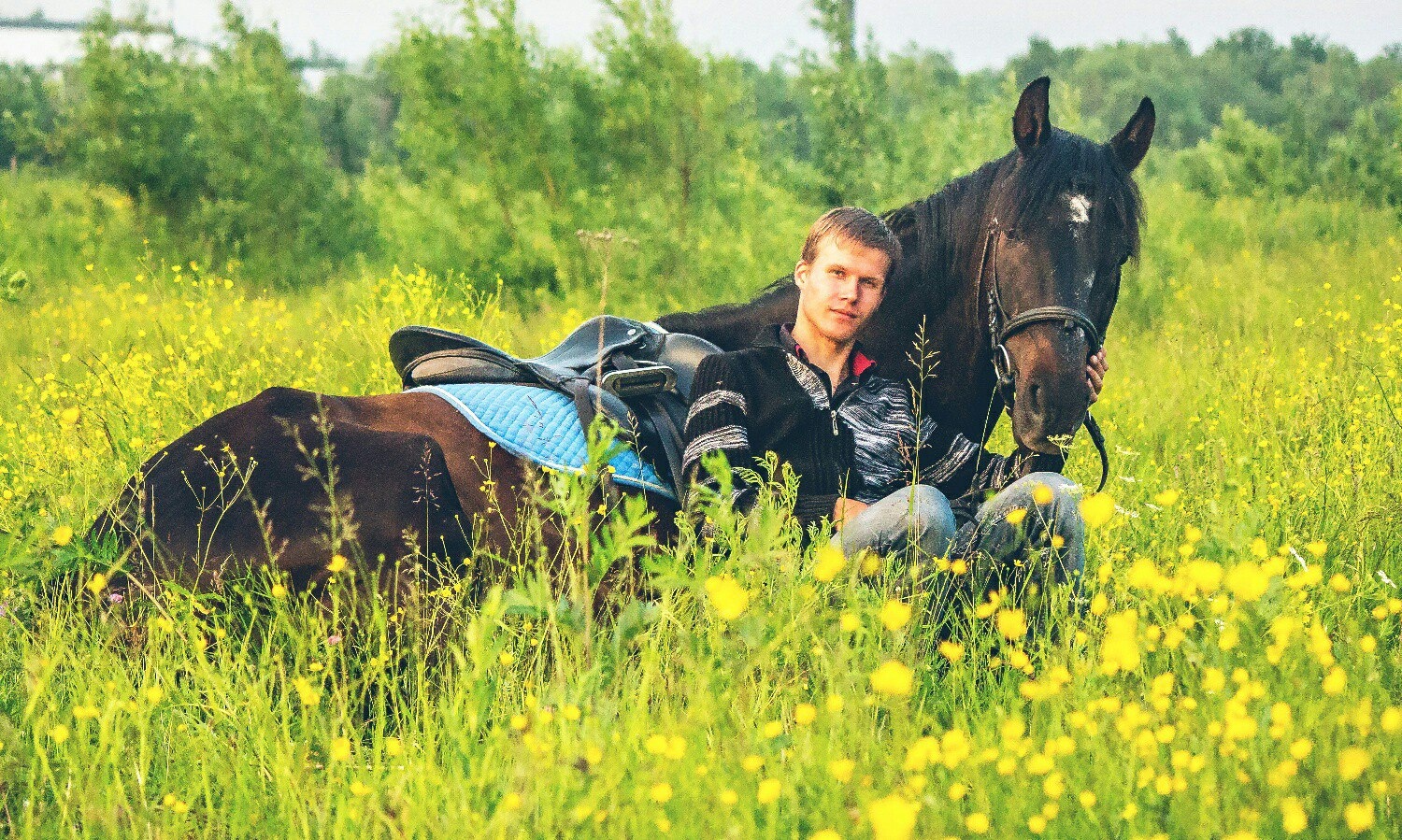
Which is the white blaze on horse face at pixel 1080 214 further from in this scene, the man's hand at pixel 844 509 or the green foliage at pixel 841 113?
the green foliage at pixel 841 113

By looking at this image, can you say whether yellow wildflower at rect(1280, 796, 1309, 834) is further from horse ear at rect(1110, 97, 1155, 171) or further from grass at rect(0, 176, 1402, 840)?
horse ear at rect(1110, 97, 1155, 171)

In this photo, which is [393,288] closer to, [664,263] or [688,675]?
[664,263]

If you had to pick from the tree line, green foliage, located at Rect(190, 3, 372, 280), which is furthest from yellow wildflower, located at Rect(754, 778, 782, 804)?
green foliage, located at Rect(190, 3, 372, 280)

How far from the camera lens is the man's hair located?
2.95 meters

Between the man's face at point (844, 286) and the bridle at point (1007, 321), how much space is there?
29 centimetres

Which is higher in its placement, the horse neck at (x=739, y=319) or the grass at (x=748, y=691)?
the horse neck at (x=739, y=319)

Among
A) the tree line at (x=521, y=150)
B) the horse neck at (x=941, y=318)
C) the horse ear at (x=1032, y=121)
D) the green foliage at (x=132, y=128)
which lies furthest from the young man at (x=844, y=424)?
the green foliage at (x=132, y=128)

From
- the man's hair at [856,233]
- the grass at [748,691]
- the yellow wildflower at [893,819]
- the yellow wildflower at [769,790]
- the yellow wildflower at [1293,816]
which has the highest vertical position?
the man's hair at [856,233]

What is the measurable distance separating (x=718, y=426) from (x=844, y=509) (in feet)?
1.29

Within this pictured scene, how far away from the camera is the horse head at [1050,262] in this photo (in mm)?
2797

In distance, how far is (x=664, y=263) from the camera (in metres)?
9.93

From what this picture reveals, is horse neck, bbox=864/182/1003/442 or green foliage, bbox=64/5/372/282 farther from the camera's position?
green foliage, bbox=64/5/372/282

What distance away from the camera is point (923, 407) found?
3.27 metres

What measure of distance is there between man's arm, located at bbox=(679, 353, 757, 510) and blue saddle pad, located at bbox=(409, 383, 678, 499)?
0.21m
